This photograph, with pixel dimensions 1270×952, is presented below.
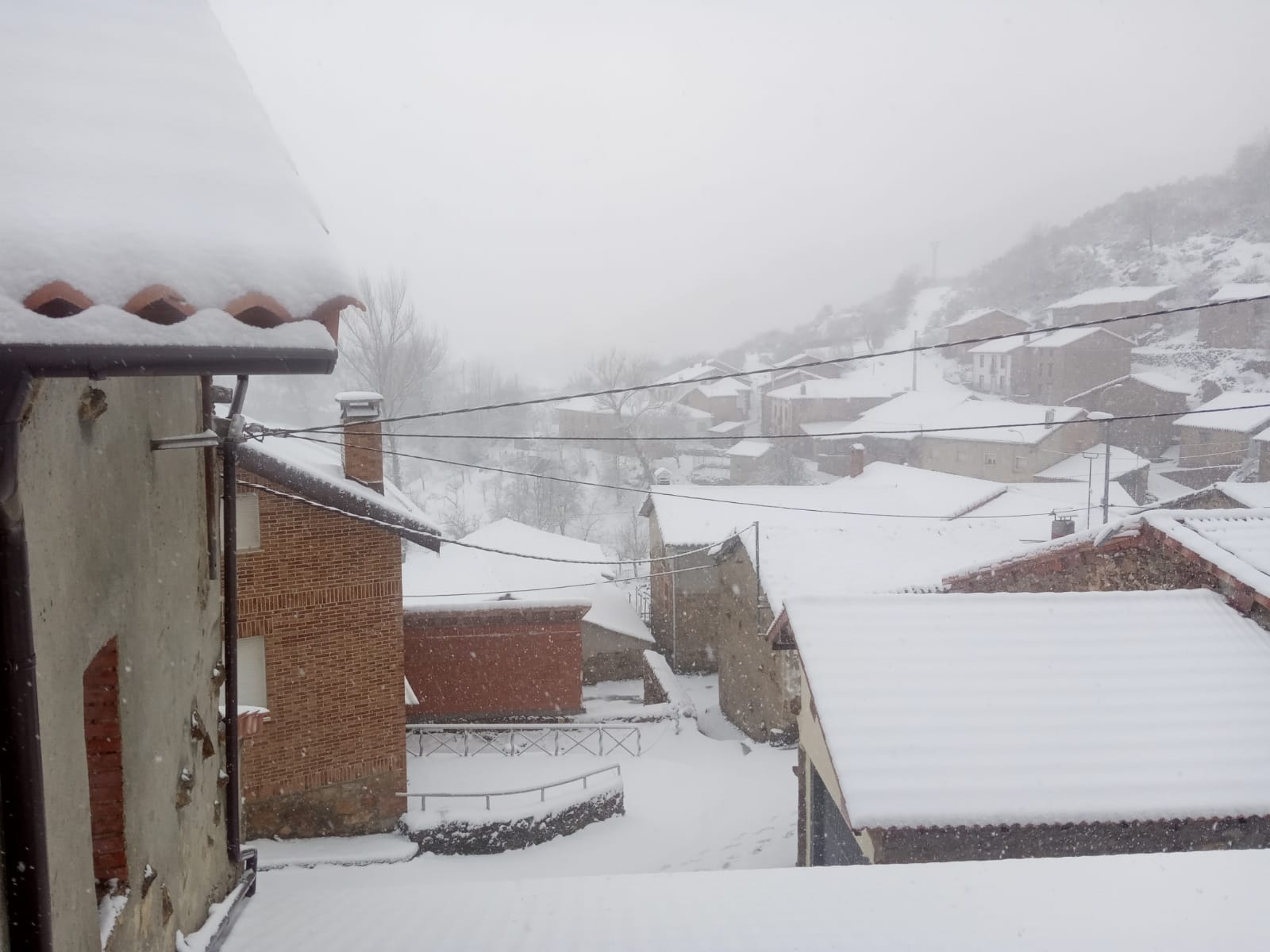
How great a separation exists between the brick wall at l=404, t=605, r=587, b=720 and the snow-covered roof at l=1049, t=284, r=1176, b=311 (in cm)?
5133

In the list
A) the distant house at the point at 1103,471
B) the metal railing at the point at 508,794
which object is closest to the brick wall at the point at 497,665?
the metal railing at the point at 508,794

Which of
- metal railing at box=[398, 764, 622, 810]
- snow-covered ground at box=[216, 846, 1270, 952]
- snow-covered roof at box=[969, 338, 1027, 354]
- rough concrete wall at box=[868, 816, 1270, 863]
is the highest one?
snow-covered roof at box=[969, 338, 1027, 354]

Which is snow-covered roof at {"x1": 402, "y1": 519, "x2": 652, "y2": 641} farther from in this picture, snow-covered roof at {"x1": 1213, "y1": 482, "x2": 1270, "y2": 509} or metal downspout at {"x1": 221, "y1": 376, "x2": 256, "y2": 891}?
snow-covered roof at {"x1": 1213, "y1": 482, "x2": 1270, "y2": 509}

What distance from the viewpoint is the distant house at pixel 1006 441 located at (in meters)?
38.8

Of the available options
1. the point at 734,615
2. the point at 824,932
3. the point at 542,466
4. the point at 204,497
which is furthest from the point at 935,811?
the point at 542,466

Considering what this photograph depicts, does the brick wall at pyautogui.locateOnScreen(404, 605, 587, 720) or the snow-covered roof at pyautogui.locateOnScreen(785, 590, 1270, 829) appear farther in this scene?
the brick wall at pyautogui.locateOnScreen(404, 605, 587, 720)

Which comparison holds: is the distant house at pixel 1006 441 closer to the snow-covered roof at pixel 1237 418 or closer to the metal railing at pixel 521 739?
the snow-covered roof at pixel 1237 418

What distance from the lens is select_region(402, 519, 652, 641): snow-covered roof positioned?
15914 millimetres

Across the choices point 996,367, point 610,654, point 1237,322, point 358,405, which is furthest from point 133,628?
point 996,367

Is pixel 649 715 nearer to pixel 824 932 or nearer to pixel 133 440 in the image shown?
pixel 824 932

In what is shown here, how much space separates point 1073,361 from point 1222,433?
463 inches

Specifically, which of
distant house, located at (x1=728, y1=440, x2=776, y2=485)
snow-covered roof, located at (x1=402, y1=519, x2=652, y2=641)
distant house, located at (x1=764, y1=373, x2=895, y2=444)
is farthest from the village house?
distant house, located at (x1=764, y1=373, x2=895, y2=444)

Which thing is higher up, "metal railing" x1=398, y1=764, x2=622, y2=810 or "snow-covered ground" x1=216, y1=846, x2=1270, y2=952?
"snow-covered ground" x1=216, y1=846, x2=1270, y2=952

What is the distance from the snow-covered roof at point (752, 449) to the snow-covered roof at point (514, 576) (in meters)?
26.7
